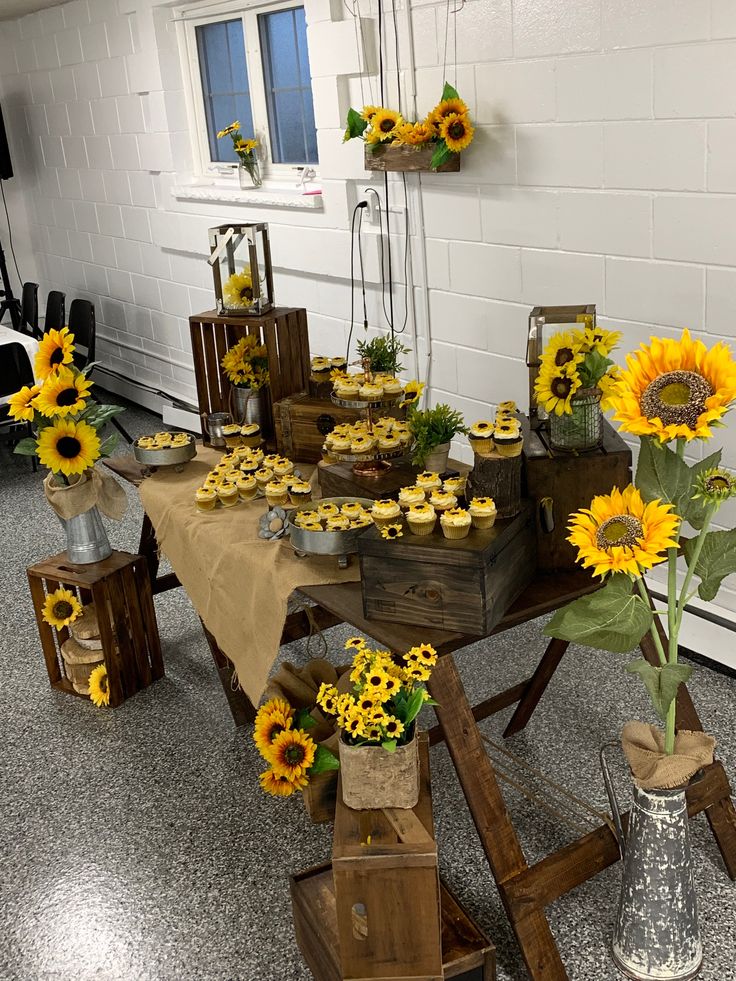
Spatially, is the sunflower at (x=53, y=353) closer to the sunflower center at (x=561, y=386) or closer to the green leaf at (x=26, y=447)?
the green leaf at (x=26, y=447)

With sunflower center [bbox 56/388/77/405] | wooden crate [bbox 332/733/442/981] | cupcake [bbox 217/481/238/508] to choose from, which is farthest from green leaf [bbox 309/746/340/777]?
sunflower center [bbox 56/388/77/405]

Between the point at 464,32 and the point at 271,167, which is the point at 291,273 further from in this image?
the point at 464,32

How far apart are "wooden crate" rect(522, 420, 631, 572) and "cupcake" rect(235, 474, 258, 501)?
2.49 ft

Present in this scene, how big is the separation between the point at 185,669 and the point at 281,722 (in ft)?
3.67

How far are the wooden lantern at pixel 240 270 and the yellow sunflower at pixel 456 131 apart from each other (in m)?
0.63

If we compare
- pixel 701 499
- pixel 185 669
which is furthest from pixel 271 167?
pixel 701 499

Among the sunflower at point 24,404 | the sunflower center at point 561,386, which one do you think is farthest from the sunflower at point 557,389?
the sunflower at point 24,404

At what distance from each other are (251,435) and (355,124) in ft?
4.12

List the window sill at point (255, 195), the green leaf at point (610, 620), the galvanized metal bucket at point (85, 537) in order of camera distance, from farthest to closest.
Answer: the window sill at point (255, 195), the galvanized metal bucket at point (85, 537), the green leaf at point (610, 620)

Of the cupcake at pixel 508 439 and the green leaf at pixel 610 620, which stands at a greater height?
the cupcake at pixel 508 439

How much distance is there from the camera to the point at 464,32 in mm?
3031

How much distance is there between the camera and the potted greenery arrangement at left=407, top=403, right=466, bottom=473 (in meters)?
2.12

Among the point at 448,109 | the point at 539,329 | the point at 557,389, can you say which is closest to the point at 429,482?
the point at 557,389

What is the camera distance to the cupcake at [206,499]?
7.79ft
